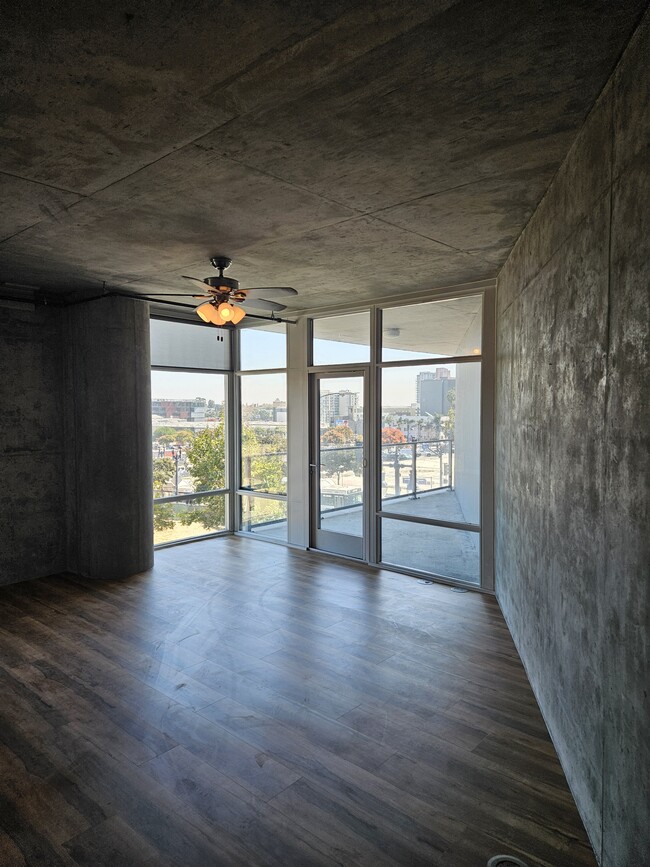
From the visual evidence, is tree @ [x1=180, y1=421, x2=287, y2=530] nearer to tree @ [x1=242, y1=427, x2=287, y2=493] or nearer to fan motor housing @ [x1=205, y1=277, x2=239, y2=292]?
tree @ [x1=242, y1=427, x2=287, y2=493]

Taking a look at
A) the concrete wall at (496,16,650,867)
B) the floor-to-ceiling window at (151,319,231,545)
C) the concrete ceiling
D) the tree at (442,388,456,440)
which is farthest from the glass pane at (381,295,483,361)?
the floor-to-ceiling window at (151,319,231,545)

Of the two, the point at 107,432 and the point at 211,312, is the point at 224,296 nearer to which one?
the point at 211,312

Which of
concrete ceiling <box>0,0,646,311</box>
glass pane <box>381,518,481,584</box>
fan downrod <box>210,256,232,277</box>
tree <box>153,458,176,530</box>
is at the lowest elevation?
glass pane <box>381,518,481,584</box>

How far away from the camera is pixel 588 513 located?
2281 mm

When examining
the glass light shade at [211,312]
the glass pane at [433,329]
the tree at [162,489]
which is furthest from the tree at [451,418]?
the tree at [162,489]

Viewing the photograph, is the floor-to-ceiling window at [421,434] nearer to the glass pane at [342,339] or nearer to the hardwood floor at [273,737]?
the glass pane at [342,339]

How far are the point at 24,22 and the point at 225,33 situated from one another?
643mm

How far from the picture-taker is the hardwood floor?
2.30m

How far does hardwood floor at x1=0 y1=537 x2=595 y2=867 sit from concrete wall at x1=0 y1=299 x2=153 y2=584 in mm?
951

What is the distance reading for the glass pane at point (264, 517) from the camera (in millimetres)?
7445

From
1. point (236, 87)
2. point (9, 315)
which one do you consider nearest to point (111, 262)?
point (9, 315)

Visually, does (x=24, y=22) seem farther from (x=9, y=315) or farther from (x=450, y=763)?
(x=9, y=315)

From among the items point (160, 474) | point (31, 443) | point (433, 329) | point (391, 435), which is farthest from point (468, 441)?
point (31, 443)

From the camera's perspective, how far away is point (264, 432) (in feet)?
24.9
